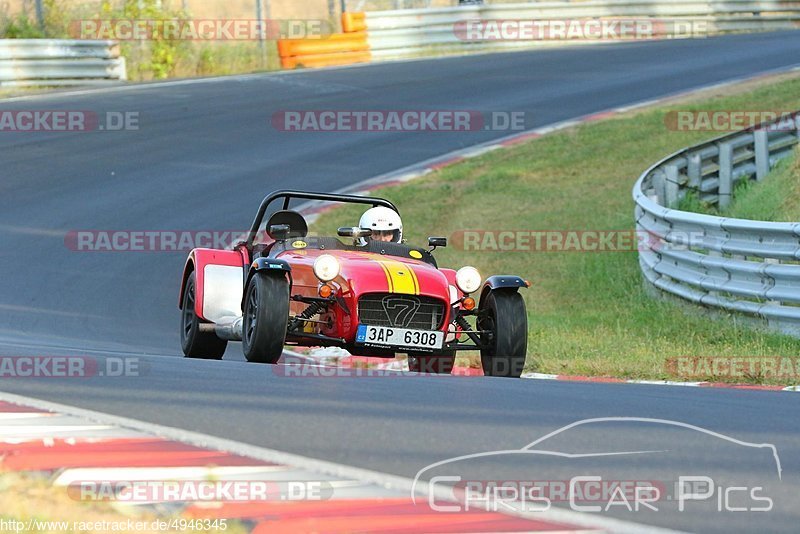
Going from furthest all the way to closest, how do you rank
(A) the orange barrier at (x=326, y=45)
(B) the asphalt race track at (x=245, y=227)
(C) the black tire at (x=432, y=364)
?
(A) the orange barrier at (x=326, y=45) → (C) the black tire at (x=432, y=364) → (B) the asphalt race track at (x=245, y=227)

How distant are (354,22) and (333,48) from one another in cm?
103

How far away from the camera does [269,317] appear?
816 centimetres

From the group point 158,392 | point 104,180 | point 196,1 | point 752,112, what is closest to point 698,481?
point 158,392

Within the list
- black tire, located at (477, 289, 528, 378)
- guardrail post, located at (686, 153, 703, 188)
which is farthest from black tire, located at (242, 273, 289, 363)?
guardrail post, located at (686, 153, 703, 188)

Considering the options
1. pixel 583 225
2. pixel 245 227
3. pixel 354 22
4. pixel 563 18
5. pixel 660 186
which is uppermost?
pixel 354 22

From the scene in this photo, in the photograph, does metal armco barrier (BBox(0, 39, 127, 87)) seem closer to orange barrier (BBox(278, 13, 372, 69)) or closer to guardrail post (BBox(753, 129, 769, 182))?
orange barrier (BBox(278, 13, 372, 69))

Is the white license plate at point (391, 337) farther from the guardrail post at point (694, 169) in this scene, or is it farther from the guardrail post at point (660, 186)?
the guardrail post at point (694, 169)

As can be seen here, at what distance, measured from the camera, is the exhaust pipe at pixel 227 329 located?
29.7 ft

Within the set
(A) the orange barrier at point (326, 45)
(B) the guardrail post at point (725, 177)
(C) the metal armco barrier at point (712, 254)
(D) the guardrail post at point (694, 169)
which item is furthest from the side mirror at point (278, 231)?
(A) the orange barrier at point (326, 45)

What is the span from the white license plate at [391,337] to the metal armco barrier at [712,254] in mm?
3341

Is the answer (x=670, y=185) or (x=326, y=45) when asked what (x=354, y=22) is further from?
(x=670, y=185)

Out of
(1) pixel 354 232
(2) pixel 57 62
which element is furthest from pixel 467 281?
(2) pixel 57 62

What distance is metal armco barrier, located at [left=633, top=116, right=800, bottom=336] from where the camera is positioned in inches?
413

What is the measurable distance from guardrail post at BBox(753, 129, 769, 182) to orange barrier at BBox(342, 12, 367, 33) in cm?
1348
